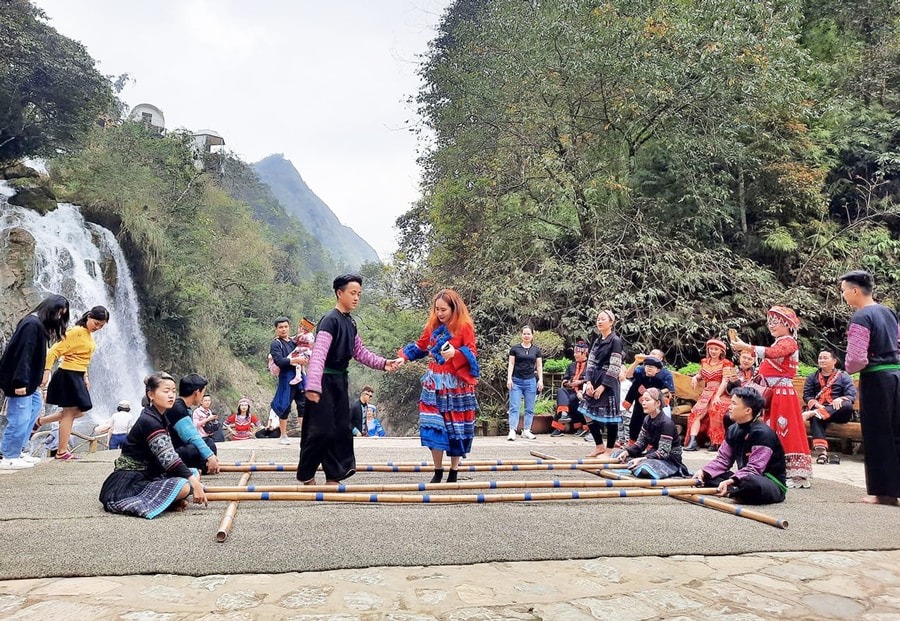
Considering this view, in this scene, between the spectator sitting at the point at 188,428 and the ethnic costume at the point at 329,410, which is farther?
the ethnic costume at the point at 329,410

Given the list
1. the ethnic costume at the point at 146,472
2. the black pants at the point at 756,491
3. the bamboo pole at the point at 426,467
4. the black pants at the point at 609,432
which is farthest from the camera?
the black pants at the point at 609,432

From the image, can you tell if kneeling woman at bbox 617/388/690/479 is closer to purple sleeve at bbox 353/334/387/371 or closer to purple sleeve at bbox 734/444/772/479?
purple sleeve at bbox 734/444/772/479

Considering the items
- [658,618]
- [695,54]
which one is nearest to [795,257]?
[695,54]

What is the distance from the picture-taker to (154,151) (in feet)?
78.4

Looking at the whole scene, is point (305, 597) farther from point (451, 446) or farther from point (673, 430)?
point (673, 430)

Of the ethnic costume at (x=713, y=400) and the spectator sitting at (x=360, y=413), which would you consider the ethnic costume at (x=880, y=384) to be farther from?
the spectator sitting at (x=360, y=413)

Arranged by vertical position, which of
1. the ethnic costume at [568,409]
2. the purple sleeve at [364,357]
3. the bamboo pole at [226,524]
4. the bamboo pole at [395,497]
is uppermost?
the purple sleeve at [364,357]

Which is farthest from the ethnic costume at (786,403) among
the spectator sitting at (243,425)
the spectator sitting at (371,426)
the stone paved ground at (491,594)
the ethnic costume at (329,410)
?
the spectator sitting at (243,425)

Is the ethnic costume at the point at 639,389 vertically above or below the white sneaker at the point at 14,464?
above

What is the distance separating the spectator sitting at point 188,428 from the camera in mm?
4344

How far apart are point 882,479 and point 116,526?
5273mm

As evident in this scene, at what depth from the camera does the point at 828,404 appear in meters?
7.39

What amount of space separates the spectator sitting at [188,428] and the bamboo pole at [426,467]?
498 mm

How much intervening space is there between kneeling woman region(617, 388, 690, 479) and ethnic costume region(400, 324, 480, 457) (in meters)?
1.69
